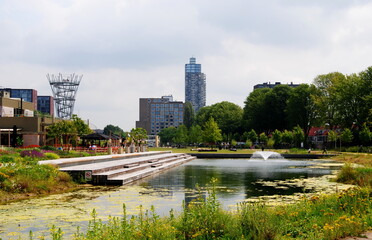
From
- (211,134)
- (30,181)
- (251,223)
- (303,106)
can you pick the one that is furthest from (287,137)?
(251,223)

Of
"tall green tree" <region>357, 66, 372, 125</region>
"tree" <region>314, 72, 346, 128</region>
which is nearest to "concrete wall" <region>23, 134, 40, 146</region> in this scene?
"tree" <region>314, 72, 346, 128</region>

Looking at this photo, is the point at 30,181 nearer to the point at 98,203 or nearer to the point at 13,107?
the point at 98,203

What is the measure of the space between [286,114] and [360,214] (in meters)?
79.1

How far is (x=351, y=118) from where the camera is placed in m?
69.4

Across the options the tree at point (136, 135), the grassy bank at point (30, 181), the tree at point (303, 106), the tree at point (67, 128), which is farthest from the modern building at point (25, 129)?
the tree at point (303, 106)

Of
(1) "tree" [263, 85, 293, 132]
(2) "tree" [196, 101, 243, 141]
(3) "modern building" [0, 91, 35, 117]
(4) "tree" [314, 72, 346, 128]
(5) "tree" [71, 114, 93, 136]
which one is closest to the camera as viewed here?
(5) "tree" [71, 114, 93, 136]

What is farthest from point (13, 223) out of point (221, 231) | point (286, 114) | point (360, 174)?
point (286, 114)

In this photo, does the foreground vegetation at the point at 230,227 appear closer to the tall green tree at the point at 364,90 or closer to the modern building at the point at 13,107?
the modern building at the point at 13,107

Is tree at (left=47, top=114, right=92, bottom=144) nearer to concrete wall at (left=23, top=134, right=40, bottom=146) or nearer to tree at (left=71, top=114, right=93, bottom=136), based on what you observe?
tree at (left=71, top=114, right=93, bottom=136)

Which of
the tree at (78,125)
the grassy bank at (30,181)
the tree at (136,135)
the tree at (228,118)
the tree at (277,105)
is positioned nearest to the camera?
the grassy bank at (30,181)

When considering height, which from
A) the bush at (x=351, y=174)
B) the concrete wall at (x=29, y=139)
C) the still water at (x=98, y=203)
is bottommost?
the still water at (x=98, y=203)

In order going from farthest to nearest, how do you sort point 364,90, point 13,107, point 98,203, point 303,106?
1. point 303,106
2. point 364,90
3. point 13,107
4. point 98,203

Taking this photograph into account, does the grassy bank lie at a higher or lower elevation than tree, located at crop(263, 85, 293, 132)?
lower

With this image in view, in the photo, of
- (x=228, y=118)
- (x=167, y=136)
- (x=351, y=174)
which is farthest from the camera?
(x=167, y=136)
